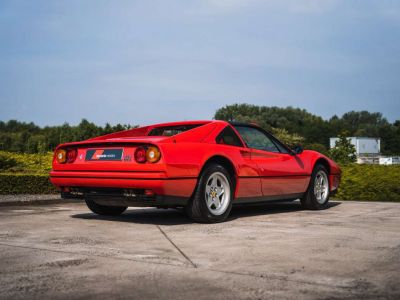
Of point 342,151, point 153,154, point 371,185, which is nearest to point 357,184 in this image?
point 371,185

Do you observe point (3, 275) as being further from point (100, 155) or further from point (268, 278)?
point (100, 155)

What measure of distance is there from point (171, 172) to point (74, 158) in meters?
1.49

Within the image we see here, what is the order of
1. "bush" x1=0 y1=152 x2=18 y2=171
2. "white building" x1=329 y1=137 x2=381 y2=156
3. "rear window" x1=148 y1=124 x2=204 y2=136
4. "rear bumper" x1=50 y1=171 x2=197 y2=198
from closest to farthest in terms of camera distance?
"rear bumper" x1=50 y1=171 x2=197 y2=198 → "rear window" x1=148 y1=124 x2=204 y2=136 → "bush" x1=0 y1=152 x2=18 y2=171 → "white building" x1=329 y1=137 x2=381 y2=156

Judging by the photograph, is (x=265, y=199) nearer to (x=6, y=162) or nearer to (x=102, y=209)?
(x=102, y=209)

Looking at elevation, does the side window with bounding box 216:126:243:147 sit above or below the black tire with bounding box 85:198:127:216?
above

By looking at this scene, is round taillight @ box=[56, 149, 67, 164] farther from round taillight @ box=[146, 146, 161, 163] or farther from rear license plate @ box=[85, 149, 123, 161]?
round taillight @ box=[146, 146, 161, 163]

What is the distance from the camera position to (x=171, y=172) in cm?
608

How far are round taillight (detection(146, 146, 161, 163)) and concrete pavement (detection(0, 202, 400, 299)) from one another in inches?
30.1

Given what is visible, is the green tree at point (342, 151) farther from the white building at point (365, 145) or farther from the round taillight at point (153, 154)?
the white building at point (365, 145)

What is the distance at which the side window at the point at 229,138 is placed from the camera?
6988 mm

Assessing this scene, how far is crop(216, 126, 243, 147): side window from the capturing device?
6988 mm

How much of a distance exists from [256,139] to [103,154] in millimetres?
2445

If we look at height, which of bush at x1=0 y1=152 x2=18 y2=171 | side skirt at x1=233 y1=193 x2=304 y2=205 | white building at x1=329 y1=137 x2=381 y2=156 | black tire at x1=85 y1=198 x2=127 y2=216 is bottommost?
black tire at x1=85 y1=198 x2=127 y2=216

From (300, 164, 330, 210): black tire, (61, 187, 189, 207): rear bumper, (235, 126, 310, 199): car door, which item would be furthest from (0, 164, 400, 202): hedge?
(61, 187, 189, 207): rear bumper
